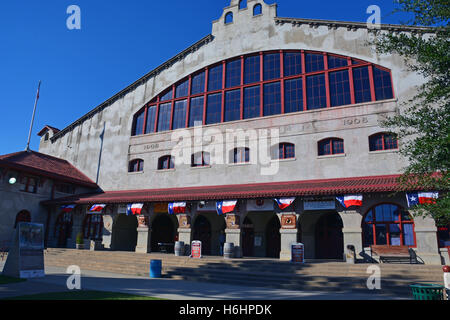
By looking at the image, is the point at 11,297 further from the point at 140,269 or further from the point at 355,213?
the point at 355,213

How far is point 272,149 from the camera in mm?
23469

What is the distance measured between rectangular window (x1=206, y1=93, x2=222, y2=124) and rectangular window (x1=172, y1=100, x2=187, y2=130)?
2278 millimetres

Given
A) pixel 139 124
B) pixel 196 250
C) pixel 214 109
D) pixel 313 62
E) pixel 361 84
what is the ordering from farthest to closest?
pixel 139 124, pixel 214 109, pixel 313 62, pixel 361 84, pixel 196 250

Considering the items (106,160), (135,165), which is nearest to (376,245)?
(135,165)

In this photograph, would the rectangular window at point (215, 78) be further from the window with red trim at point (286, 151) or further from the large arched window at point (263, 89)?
the window with red trim at point (286, 151)

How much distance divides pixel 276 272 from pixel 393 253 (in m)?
6.14

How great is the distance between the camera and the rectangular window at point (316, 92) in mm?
23047

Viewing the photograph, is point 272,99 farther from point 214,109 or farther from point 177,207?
point 177,207

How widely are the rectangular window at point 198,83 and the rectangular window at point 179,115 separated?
1.29m

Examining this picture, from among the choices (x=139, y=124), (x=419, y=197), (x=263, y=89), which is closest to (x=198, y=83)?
(x=263, y=89)

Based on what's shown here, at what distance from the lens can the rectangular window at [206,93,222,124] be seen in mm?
26583

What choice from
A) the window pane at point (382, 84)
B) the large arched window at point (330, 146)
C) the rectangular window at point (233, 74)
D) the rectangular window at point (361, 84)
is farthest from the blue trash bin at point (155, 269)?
the window pane at point (382, 84)

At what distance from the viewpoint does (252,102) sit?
25.5 metres
